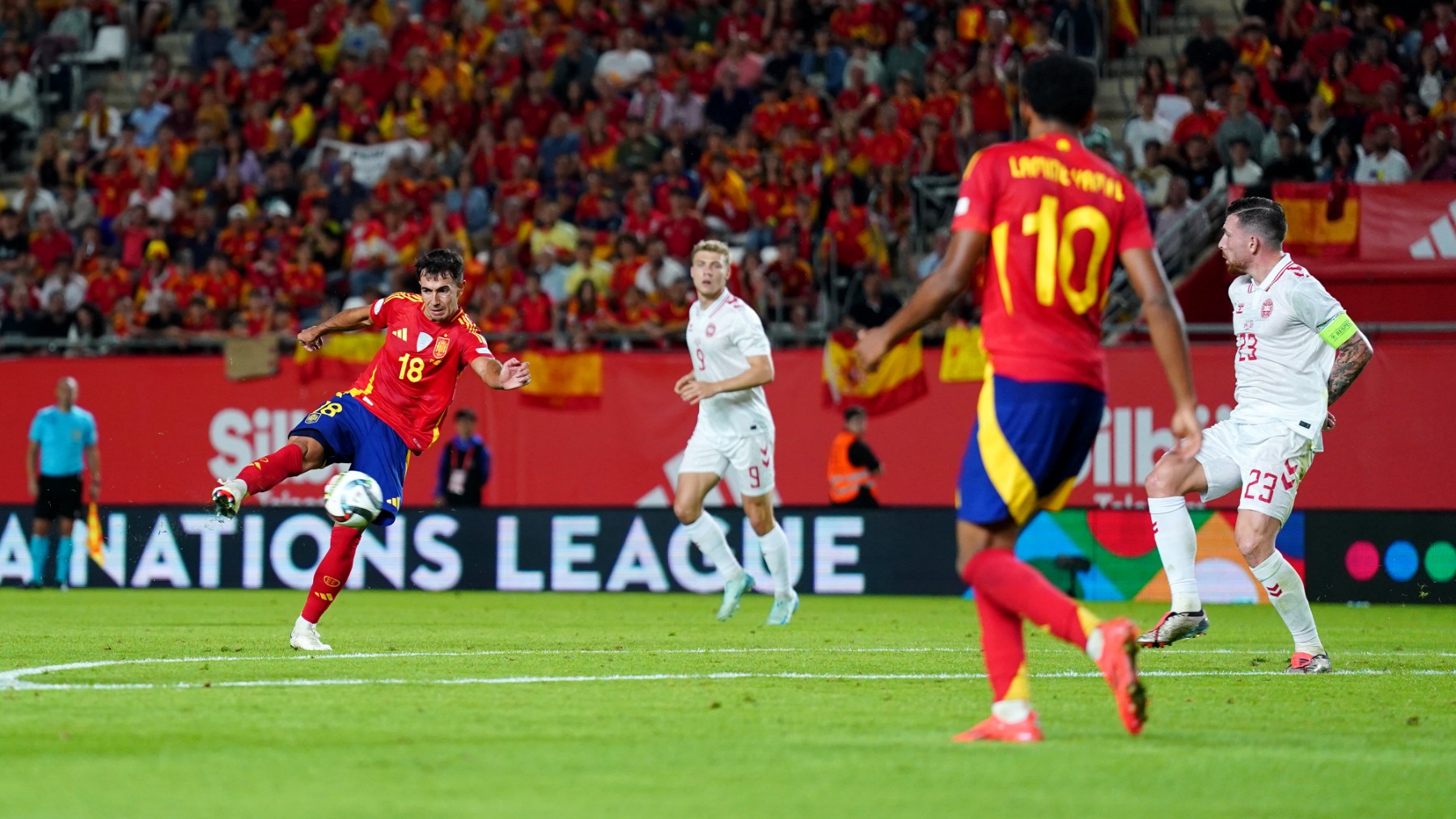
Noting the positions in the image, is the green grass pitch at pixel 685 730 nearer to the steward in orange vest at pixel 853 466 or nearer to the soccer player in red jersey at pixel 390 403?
the soccer player in red jersey at pixel 390 403

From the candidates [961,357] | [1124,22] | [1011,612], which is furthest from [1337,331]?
[1124,22]

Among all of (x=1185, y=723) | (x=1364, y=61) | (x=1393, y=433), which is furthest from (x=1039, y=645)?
(x=1364, y=61)

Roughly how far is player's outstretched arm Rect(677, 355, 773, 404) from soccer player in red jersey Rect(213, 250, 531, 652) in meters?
1.62

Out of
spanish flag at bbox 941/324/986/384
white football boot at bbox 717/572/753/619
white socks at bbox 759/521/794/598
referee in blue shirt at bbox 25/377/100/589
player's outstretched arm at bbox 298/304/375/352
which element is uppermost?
player's outstretched arm at bbox 298/304/375/352

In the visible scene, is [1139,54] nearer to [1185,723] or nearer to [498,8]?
[498,8]

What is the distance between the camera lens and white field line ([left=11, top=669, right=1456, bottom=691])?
8352 millimetres

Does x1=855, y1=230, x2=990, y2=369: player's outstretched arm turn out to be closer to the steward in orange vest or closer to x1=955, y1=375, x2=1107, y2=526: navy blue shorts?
x1=955, y1=375, x2=1107, y2=526: navy blue shorts

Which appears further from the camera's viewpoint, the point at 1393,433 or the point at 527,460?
the point at 527,460

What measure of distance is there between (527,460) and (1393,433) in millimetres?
9426

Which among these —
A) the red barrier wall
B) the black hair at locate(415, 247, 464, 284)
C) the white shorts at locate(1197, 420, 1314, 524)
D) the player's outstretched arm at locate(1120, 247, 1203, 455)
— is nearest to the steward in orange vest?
the red barrier wall

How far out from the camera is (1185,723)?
23.9ft

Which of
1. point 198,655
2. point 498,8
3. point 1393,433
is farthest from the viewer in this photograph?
point 498,8

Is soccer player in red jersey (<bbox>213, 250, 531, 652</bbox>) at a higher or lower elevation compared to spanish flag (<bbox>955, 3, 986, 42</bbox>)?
lower

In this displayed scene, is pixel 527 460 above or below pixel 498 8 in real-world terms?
below
